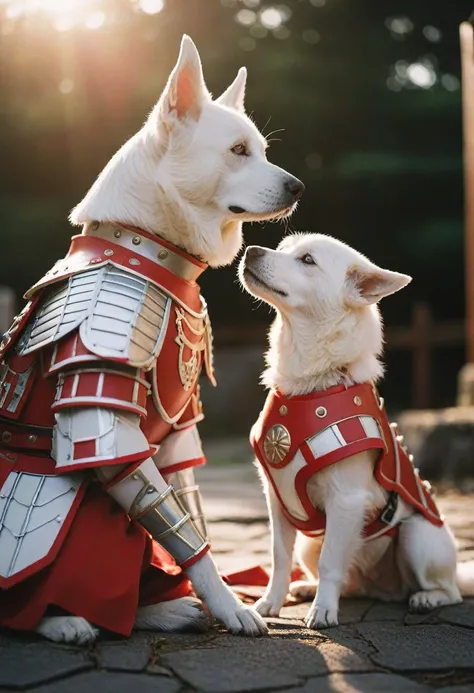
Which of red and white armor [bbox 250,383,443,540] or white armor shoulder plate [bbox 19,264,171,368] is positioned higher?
white armor shoulder plate [bbox 19,264,171,368]

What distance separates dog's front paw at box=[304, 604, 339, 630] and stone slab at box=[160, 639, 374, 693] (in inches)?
8.2

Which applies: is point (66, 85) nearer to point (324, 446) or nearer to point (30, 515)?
point (324, 446)

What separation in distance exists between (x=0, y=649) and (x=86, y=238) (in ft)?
3.90

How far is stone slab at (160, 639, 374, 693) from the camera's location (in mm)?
2088

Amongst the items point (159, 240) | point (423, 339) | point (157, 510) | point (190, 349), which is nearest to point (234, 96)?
point (159, 240)

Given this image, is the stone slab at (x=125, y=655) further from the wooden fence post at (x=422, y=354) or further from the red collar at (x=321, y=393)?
the wooden fence post at (x=422, y=354)

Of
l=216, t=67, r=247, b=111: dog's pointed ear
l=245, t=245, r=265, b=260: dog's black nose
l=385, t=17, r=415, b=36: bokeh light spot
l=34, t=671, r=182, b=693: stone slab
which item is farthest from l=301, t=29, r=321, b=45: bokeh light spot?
l=34, t=671, r=182, b=693: stone slab

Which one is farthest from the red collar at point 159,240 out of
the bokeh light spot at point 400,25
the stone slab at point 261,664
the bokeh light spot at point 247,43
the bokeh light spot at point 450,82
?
the bokeh light spot at point 400,25

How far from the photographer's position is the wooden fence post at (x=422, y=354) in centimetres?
1097

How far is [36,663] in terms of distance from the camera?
217cm

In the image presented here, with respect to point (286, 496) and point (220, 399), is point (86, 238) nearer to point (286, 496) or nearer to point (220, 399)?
point (286, 496)

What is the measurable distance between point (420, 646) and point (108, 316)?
1.25 meters

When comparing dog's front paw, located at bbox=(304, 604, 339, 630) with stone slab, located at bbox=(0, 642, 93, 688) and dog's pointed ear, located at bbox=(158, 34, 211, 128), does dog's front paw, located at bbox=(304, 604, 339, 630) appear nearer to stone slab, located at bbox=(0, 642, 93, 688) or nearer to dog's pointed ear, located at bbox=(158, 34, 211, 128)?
stone slab, located at bbox=(0, 642, 93, 688)

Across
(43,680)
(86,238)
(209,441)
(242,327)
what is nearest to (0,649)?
(43,680)
